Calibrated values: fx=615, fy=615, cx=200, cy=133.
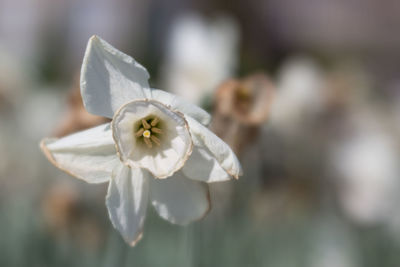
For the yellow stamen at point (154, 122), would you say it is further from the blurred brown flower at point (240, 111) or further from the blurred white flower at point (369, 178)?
the blurred white flower at point (369, 178)

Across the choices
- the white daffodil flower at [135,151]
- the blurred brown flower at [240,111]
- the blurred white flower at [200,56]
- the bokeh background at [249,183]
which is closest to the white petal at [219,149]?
the white daffodil flower at [135,151]

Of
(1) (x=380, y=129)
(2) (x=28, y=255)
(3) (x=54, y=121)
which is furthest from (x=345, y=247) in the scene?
(3) (x=54, y=121)

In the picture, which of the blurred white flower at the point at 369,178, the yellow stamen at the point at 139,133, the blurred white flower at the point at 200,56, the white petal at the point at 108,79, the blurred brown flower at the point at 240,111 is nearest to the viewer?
the white petal at the point at 108,79

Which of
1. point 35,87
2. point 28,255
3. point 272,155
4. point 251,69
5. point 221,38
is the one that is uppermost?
point 221,38

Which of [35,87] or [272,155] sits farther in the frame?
[35,87]

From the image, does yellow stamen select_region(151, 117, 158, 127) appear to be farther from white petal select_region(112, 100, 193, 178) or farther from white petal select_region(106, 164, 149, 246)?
white petal select_region(106, 164, 149, 246)

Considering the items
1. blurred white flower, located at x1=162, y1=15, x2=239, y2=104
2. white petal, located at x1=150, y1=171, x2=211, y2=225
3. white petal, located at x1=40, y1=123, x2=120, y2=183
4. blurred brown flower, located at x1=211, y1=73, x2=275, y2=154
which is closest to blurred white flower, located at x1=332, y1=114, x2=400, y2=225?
blurred white flower, located at x1=162, y1=15, x2=239, y2=104

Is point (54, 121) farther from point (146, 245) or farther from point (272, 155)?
point (272, 155)
